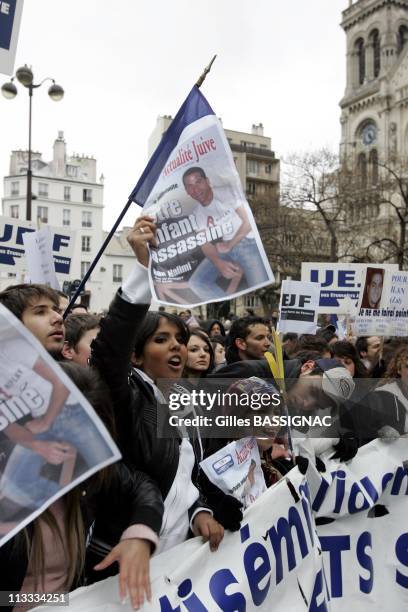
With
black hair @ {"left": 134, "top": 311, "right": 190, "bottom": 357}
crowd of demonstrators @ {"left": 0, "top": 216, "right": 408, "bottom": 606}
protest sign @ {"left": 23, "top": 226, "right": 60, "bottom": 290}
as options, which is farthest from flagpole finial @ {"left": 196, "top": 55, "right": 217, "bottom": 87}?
protest sign @ {"left": 23, "top": 226, "right": 60, "bottom": 290}

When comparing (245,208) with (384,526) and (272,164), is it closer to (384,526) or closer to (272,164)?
(384,526)

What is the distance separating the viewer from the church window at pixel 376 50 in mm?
62750

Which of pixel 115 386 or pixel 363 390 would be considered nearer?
pixel 115 386

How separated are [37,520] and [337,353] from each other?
3789 mm

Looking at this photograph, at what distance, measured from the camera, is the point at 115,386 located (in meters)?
2.23

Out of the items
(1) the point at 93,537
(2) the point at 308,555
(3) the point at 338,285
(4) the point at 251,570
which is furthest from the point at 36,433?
(3) the point at 338,285

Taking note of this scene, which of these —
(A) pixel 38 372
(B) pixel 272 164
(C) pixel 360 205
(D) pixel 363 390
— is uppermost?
(B) pixel 272 164

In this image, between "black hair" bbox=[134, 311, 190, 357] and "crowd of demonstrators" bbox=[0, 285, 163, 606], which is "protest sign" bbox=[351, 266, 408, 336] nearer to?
"black hair" bbox=[134, 311, 190, 357]

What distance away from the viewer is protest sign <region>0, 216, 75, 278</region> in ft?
25.8

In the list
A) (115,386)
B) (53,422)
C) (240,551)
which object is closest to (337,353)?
(240,551)

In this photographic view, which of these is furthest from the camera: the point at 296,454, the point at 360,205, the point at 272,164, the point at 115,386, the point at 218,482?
the point at 272,164

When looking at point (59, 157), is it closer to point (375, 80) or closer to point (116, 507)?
point (375, 80)

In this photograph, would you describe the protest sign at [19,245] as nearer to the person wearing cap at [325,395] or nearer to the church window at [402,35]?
the person wearing cap at [325,395]

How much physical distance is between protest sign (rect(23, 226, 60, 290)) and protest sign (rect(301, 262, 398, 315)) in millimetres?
4039
